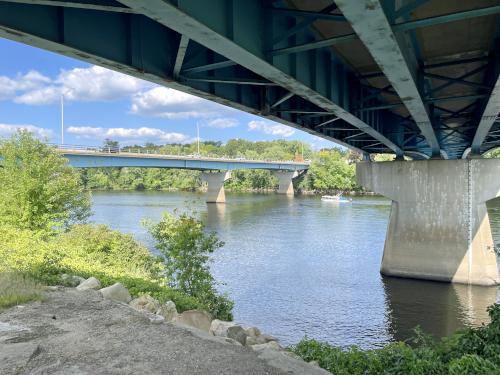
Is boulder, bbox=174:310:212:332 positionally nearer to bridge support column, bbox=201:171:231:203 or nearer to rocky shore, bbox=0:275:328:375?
rocky shore, bbox=0:275:328:375

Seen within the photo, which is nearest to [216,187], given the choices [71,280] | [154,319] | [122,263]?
[122,263]

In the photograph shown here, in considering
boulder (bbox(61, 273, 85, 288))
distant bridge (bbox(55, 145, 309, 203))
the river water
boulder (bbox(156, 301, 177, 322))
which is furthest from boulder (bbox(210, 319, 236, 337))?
distant bridge (bbox(55, 145, 309, 203))

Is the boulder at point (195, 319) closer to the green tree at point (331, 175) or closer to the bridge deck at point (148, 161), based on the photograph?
the bridge deck at point (148, 161)

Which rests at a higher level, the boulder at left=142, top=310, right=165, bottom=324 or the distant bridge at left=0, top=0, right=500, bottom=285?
the distant bridge at left=0, top=0, right=500, bottom=285

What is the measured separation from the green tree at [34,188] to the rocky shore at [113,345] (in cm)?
1403

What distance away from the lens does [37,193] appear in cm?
2203

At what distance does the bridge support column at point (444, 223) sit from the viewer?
22969 mm

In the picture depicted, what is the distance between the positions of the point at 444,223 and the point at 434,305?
592 cm

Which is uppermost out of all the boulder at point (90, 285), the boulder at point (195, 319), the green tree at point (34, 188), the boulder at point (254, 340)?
the green tree at point (34, 188)

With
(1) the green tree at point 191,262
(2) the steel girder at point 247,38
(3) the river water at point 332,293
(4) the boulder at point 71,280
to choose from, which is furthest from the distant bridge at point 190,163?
(2) the steel girder at point 247,38

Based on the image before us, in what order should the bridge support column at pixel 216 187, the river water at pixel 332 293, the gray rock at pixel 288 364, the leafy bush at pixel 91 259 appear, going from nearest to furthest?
the gray rock at pixel 288 364
the leafy bush at pixel 91 259
the river water at pixel 332 293
the bridge support column at pixel 216 187

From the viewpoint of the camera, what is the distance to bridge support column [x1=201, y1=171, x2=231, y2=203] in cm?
7844

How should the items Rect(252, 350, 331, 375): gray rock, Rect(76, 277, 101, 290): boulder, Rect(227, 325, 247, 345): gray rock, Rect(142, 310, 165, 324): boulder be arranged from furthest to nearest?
1. Rect(76, 277, 101, 290): boulder
2. Rect(227, 325, 247, 345): gray rock
3. Rect(142, 310, 165, 324): boulder
4. Rect(252, 350, 331, 375): gray rock

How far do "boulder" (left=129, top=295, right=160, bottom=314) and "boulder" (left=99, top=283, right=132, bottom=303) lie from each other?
8.5 inches
